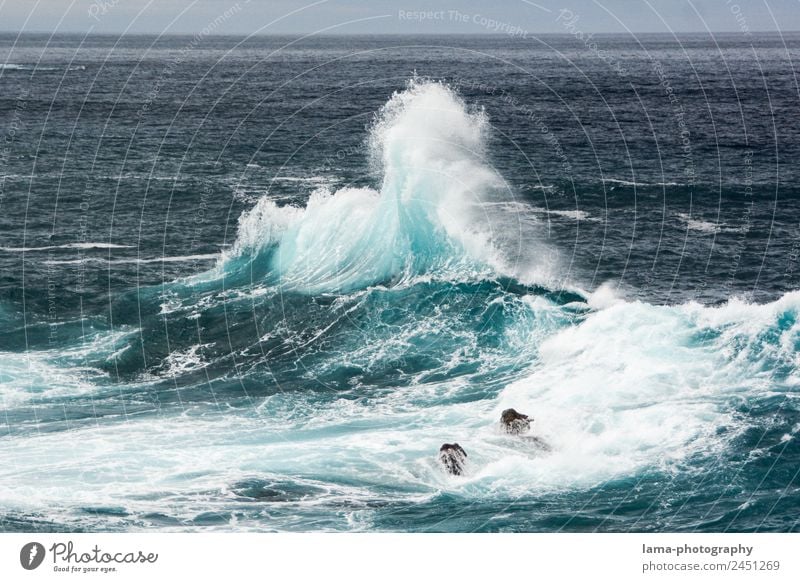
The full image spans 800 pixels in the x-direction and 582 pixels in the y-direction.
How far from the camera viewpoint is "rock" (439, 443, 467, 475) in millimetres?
43094

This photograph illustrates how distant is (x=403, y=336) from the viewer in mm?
61406

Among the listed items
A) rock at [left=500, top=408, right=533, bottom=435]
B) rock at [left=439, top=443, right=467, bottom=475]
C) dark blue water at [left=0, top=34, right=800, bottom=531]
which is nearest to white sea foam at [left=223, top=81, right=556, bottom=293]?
dark blue water at [left=0, top=34, right=800, bottom=531]

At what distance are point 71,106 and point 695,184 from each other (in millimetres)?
109512

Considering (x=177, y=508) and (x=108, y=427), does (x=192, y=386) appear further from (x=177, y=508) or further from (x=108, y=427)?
(x=177, y=508)

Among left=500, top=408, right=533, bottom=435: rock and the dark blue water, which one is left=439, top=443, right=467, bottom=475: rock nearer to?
the dark blue water

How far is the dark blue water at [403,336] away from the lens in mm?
41531

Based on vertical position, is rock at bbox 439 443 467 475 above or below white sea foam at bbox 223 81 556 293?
below

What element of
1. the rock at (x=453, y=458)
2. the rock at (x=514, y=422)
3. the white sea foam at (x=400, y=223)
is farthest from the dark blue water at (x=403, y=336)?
the rock at (x=514, y=422)

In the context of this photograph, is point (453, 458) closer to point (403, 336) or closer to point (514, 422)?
point (514, 422)

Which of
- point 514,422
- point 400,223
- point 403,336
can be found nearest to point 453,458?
point 514,422

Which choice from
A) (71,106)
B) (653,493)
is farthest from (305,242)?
(71,106)

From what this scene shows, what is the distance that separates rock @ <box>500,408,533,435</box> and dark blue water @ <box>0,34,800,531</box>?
0.72 m

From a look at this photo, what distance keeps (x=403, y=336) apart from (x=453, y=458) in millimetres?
18614

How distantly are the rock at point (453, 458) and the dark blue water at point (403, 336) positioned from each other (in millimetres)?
513
